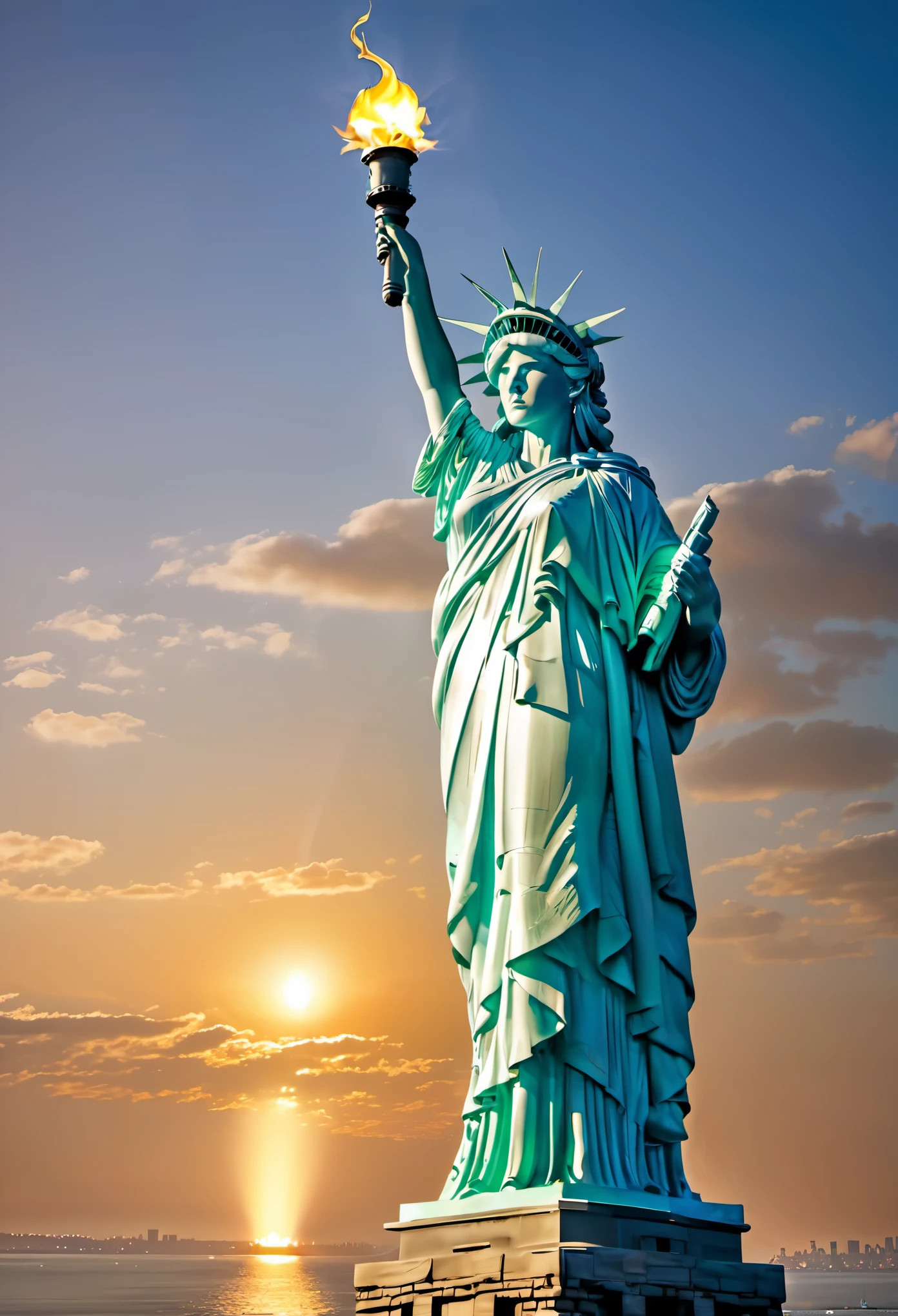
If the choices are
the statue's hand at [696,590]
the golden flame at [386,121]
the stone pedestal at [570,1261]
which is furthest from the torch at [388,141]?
the stone pedestal at [570,1261]

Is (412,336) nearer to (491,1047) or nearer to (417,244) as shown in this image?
(417,244)

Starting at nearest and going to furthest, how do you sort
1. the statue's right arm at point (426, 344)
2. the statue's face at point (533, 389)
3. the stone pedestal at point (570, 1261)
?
the stone pedestal at point (570, 1261), the statue's face at point (533, 389), the statue's right arm at point (426, 344)

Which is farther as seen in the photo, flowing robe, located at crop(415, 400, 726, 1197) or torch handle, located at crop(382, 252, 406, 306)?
torch handle, located at crop(382, 252, 406, 306)

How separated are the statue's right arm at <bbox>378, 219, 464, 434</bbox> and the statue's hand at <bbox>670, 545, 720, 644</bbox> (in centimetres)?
260

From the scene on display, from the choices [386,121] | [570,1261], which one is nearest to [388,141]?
[386,121]

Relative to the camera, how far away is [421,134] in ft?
41.7

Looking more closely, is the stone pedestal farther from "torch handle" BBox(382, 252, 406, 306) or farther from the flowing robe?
"torch handle" BBox(382, 252, 406, 306)

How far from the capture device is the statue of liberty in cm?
946

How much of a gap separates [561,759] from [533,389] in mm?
3078

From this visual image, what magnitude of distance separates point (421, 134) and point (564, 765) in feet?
19.1

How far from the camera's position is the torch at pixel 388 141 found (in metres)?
12.5

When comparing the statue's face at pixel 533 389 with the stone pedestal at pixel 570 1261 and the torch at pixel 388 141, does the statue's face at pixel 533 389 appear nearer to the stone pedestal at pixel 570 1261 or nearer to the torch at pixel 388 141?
the torch at pixel 388 141

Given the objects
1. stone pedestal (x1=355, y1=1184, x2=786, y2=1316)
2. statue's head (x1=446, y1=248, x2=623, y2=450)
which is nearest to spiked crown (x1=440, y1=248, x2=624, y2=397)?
statue's head (x1=446, y1=248, x2=623, y2=450)

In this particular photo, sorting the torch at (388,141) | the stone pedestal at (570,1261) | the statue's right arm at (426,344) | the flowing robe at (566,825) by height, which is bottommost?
the stone pedestal at (570,1261)
